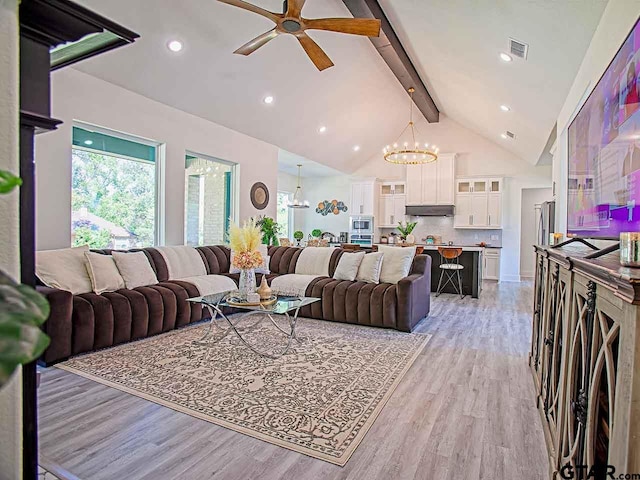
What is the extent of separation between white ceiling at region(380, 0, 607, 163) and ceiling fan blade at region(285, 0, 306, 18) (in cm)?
153

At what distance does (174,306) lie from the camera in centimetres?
418

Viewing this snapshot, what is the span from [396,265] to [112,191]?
373 centimetres

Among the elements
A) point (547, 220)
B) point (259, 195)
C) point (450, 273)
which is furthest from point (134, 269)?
point (547, 220)

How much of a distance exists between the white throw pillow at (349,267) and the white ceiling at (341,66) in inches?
110

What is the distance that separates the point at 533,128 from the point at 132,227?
6017 millimetres

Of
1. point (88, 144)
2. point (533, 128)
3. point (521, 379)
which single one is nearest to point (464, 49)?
point (533, 128)

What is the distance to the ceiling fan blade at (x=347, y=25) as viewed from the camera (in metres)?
3.35

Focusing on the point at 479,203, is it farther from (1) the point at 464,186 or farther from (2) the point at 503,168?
(2) the point at 503,168

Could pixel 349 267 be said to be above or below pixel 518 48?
below

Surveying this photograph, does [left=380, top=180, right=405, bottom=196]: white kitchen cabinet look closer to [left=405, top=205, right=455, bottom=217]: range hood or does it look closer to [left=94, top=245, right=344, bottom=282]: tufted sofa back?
[left=405, top=205, right=455, bottom=217]: range hood

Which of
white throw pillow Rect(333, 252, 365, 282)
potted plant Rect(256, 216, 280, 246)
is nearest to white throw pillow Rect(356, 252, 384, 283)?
white throw pillow Rect(333, 252, 365, 282)

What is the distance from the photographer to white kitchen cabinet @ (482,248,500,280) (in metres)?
8.88

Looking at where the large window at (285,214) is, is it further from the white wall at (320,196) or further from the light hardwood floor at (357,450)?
the light hardwood floor at (357,450)

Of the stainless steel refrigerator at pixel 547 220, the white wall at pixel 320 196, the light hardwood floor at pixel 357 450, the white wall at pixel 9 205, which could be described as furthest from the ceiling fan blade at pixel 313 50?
the white wall at pixel 320 196
